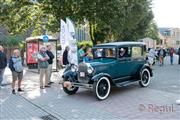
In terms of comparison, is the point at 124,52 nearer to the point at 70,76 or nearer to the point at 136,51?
the point at 136,51

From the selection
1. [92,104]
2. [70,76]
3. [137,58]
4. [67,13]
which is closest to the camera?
[92,104]

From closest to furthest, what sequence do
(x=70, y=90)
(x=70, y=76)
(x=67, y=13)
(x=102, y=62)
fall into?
(x=102, y=62) → (x=70, y=76) → (x=70, y=90) → (x=67, y=13)

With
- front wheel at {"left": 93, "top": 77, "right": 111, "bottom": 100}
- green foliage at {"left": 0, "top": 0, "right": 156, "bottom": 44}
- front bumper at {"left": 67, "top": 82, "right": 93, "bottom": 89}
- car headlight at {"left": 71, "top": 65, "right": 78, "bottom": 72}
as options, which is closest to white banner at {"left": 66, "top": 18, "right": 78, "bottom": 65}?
car headlight at {"left": 71, "top": 65, "right": 78, "bottom": 72}

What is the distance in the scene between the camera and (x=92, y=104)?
9.13 metres

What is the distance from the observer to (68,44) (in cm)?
1235

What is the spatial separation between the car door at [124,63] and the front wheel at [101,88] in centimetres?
90

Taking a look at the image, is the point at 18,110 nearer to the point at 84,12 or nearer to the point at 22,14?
the point at 84,12

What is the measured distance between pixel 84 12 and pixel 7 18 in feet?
18.9

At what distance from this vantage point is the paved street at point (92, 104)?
7785mm

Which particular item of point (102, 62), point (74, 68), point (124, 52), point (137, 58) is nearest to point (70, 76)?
point (74, 68)

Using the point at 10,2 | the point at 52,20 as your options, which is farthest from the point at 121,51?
the point at 10,2

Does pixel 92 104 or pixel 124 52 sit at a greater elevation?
pixel 124 52

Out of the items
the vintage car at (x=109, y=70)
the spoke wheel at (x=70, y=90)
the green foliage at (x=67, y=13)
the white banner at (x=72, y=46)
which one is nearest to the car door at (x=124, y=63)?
the vintage car at (x=109, y=70)

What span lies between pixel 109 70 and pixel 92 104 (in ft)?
5.52
